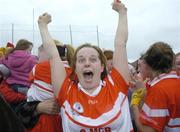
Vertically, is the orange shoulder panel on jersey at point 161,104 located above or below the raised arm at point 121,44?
below

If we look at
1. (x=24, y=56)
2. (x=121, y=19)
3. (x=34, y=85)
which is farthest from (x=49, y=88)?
(x=24, y=56)

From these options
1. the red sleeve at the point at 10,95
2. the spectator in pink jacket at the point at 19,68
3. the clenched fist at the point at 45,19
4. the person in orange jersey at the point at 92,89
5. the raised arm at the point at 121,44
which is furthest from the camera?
the spectator in pink jacket at the point at 19,68

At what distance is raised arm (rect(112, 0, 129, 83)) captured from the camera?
329cm

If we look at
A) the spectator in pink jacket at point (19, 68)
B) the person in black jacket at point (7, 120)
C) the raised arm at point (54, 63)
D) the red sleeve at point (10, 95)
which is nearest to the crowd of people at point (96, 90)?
the raised arm at point (54, 63)

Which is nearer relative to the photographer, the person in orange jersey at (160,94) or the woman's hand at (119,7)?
the person in orange jersey at (160,94)

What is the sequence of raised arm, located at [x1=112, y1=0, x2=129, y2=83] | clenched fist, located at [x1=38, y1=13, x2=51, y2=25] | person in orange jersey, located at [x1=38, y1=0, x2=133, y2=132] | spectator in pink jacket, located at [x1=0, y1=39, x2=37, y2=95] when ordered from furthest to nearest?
spectator in pink jacket, located at [x1=0, y1=39, x2=37, y2=95] < clenched fist, located at [x1=38, y1=13, x2=51, y2=25] < raised arm, located at [x1=112, y1=0, x2=129, y2=83] < person in orange jersey, located at [x1=38, y1=0, x2=133, y2=132]

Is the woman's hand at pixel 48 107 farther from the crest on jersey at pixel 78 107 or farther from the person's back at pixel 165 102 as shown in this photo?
the person's back at pixel 165 102

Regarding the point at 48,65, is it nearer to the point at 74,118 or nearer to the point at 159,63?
the point at 74,118

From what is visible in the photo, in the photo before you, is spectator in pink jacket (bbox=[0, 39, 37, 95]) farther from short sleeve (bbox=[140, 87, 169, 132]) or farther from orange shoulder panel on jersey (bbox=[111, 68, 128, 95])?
short sleeve (bbox=[140, 87, 169, 132])

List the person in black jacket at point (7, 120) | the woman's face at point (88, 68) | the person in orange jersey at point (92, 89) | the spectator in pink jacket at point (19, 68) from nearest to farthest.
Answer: the person in black jacket at point (7, 120)
the person in orange jersey at point (92, 89)
the woman's face at point (88, 68)
the spectator in pink jacket at point (19, 68)

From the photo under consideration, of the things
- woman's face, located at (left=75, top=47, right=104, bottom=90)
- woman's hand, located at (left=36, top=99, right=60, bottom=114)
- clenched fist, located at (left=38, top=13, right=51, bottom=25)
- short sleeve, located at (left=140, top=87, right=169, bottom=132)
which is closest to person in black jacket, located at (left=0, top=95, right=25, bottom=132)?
woman's face, located at (left=75, top=47, right=104, bottom=90)

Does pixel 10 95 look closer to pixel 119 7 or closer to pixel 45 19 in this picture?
pixel 45 19

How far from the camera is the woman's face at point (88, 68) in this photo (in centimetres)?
318

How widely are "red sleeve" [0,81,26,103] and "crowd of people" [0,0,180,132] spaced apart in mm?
1315
